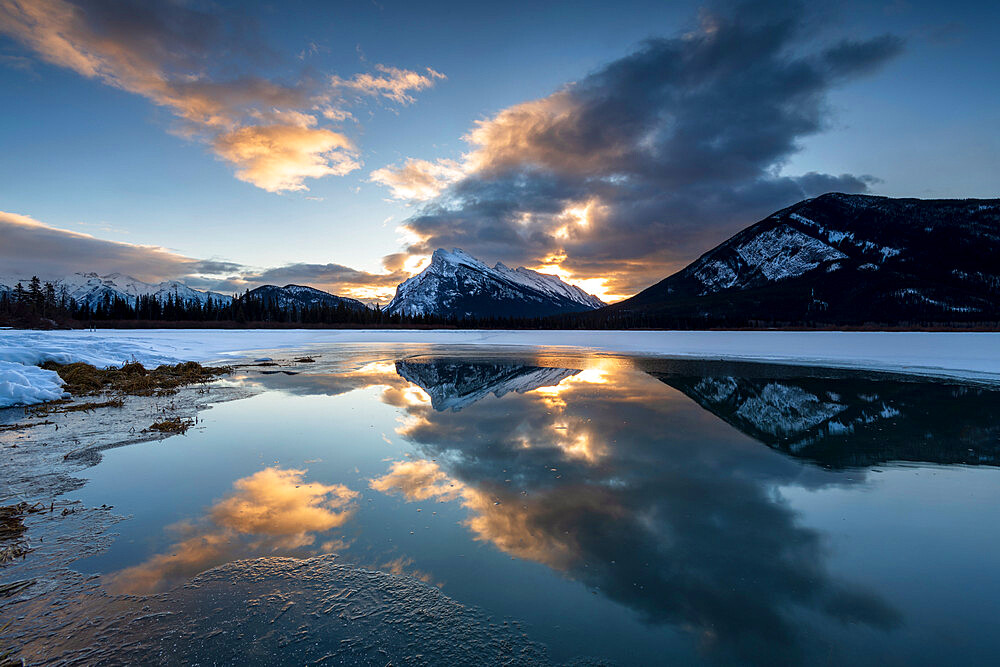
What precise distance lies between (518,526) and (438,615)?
213 centimetres

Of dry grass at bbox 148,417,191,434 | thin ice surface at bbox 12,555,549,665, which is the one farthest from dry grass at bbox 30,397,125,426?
thin ice surface at bbox 12,555,549,665

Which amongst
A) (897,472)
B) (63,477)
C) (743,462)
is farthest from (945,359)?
(63,477)

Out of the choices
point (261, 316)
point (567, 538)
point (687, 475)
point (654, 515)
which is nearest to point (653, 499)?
point (654, 515)

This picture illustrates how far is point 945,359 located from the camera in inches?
1129

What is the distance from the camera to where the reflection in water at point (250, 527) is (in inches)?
189

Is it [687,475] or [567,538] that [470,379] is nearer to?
[687,475]

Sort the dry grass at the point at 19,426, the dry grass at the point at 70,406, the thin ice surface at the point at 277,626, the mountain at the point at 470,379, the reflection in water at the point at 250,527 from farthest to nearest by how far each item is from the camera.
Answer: the mountain at the point at 470,379 → the dry grass at the point at 70,406 → the dry grass at the point at 19,426 → the reflection in water at the point at 250,527 → the thin ice surface at the point at 277,626

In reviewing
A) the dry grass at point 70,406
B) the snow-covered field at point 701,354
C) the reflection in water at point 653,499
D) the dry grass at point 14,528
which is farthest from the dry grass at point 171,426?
the snow-covered field at point 701,354

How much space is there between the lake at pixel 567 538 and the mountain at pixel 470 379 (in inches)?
156

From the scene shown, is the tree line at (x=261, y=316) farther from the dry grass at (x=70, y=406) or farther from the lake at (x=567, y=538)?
the lake at (x=567, y=538)

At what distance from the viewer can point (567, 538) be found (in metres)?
5.76

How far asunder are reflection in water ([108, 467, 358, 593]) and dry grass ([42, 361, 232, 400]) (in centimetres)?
1142

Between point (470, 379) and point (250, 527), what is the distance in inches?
629

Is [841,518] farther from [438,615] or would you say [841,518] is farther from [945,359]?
[945,359]
